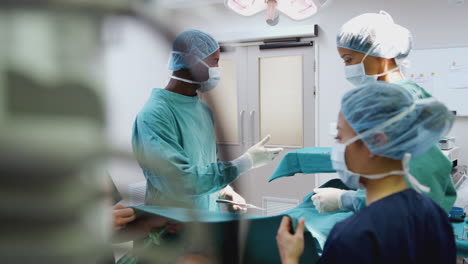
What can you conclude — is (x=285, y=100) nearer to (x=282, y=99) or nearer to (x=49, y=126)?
(x=282, y=99)

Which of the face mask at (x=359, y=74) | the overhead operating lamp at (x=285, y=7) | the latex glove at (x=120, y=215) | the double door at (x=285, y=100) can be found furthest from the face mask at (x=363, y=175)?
the double door at (x=285, y=100)

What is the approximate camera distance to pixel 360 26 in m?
1.48

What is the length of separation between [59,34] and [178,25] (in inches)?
3.6

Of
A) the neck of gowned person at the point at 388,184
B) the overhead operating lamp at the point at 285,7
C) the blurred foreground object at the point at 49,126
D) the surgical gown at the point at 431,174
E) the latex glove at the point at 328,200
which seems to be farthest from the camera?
the overhead operating lamp at the point at 285,7

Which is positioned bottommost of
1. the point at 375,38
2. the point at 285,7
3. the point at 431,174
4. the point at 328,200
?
the point at 328,200

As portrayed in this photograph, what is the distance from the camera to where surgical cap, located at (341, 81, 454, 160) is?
897 millimetres

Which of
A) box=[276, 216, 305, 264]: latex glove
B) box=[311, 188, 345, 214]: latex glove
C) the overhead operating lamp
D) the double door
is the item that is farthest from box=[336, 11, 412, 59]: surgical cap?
the double door

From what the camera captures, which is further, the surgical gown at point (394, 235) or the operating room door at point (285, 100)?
the operating room door at point (285, 100)

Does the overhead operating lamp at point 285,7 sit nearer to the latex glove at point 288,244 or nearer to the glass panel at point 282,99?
the latex glove at point 288,244

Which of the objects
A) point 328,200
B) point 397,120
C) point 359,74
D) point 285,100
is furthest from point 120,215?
point 285,100

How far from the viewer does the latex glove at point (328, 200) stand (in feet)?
4.25

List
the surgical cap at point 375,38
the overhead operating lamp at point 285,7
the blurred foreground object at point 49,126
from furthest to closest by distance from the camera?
the overhead operating lamp at point 285,7
the surgical cap at point 375,38
the blurred foreground object at point 49,126

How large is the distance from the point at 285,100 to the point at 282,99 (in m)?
0.04

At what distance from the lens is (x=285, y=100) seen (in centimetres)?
A: 382
